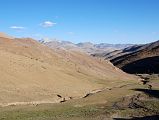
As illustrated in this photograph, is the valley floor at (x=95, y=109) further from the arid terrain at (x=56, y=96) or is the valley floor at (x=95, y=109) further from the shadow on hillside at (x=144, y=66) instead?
the shadow on hillside at (x=144, y=66)

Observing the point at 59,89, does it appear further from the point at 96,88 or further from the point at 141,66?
the point at 141,66

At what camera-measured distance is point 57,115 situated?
4456cm

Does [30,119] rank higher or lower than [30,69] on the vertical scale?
lower

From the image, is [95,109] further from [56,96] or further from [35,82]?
[35,82]

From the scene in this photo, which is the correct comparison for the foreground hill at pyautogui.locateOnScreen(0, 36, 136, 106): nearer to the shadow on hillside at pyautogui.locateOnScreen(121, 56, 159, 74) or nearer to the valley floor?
the valley floor

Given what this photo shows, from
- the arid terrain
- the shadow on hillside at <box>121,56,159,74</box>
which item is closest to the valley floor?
the arid terrain

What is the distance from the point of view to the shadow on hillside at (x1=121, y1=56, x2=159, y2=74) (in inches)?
5940

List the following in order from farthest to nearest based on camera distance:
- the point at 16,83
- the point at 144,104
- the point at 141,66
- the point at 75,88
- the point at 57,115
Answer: the point at 141,66 → the point at 75,88 → the point at 16,83 → the point at 144,104 → the point at 57,115

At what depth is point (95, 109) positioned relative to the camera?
49375 millimetres

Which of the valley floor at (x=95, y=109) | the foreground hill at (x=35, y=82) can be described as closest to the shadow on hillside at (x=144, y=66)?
the foreground hill at (x=35, y=82)

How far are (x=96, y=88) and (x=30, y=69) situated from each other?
13315mm

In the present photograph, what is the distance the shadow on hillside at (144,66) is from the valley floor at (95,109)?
292ft

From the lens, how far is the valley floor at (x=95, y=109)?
142 ft

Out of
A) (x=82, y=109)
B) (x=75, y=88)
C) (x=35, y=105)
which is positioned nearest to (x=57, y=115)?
(x=82, y=109)
